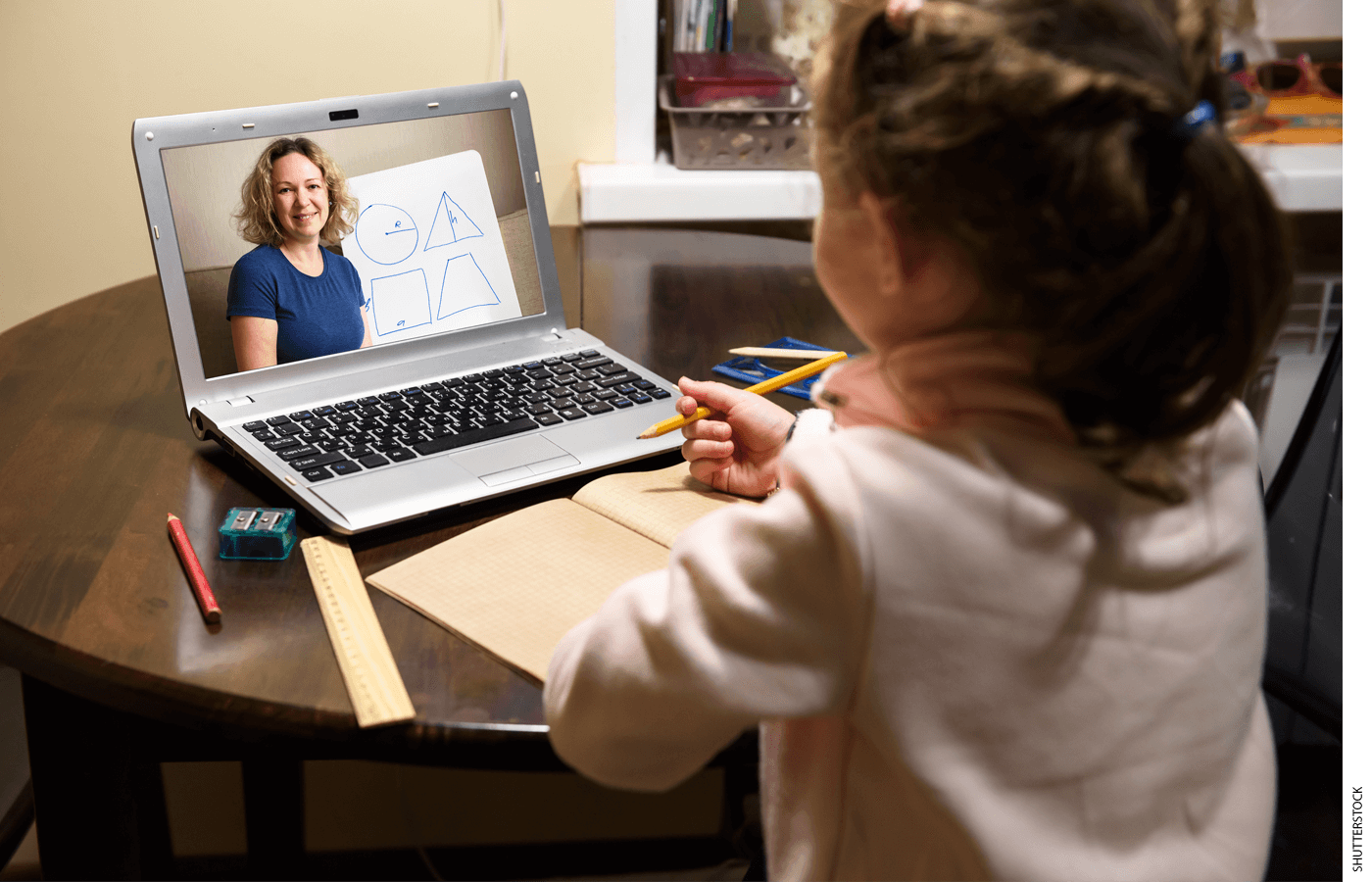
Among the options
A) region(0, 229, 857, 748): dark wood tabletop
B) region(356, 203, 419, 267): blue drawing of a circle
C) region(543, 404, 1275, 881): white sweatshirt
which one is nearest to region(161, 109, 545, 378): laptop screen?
region(356, 203, 419, 267): blue drawing of a circle

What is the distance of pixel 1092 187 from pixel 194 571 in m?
0.61

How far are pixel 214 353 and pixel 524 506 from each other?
33 cm

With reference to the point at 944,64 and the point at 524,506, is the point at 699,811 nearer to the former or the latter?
the point at 524,506

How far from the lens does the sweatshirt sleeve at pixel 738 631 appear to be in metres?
0.43

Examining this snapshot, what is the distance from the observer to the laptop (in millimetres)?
859

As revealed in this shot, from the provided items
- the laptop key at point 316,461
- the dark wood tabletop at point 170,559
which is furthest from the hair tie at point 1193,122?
the laptop key at point 316,461

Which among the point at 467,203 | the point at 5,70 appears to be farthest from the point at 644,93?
the point at 5,70

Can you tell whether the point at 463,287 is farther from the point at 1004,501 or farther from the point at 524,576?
the point at 1004,501

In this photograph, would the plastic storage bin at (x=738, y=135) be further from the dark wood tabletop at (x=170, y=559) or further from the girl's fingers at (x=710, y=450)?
the girl's fingers at (x=710, y=450)

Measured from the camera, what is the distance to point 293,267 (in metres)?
0.97

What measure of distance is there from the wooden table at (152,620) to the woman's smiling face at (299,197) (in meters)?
0.21

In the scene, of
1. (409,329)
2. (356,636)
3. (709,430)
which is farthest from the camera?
(409,329)

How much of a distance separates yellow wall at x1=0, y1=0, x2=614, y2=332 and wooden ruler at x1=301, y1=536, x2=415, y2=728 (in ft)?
4.22

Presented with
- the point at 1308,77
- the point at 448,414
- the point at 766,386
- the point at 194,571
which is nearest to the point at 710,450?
the point at 766,386
